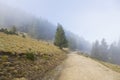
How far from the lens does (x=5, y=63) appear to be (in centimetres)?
1953

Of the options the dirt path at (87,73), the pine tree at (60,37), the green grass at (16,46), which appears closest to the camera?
the dirt path at (87,73)

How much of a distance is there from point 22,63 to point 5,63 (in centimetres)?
291

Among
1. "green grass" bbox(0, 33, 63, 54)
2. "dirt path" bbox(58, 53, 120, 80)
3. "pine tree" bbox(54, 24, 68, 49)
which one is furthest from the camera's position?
"pine tree" bbox(54, 24, 68, 49)

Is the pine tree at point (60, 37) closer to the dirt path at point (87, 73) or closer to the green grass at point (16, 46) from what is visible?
the green grass at point (16, 46)

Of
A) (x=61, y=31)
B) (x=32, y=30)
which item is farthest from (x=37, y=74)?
(x=32, y=30)

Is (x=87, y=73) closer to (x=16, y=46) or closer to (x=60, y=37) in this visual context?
(x=16, y=46)

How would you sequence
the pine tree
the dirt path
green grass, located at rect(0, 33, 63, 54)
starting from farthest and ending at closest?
1. the pine tree
2. green grass, located at rect(0, 33, 63, 54)
3. the dirt path

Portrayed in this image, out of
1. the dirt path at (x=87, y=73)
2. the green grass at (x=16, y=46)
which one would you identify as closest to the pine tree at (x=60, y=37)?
the green grass at (x=16, y=46)

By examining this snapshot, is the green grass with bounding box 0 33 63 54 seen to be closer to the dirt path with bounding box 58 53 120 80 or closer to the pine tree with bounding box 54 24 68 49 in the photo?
the dirt path with bounding box 58 53 120 80

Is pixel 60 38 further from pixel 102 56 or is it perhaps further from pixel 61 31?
pixel 102 56

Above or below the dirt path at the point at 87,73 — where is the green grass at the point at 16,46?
above

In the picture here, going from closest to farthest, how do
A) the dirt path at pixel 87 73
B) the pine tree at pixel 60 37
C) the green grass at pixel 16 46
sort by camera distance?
the dirt path at pixel 87 73, the green grass at pixel 16 46, the pine tree at pixel 60 37

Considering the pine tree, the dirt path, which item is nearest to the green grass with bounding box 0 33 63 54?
the dirt path

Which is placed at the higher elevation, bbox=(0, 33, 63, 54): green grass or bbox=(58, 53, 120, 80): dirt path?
bbox=(0, 33, 63, 54): green grass
